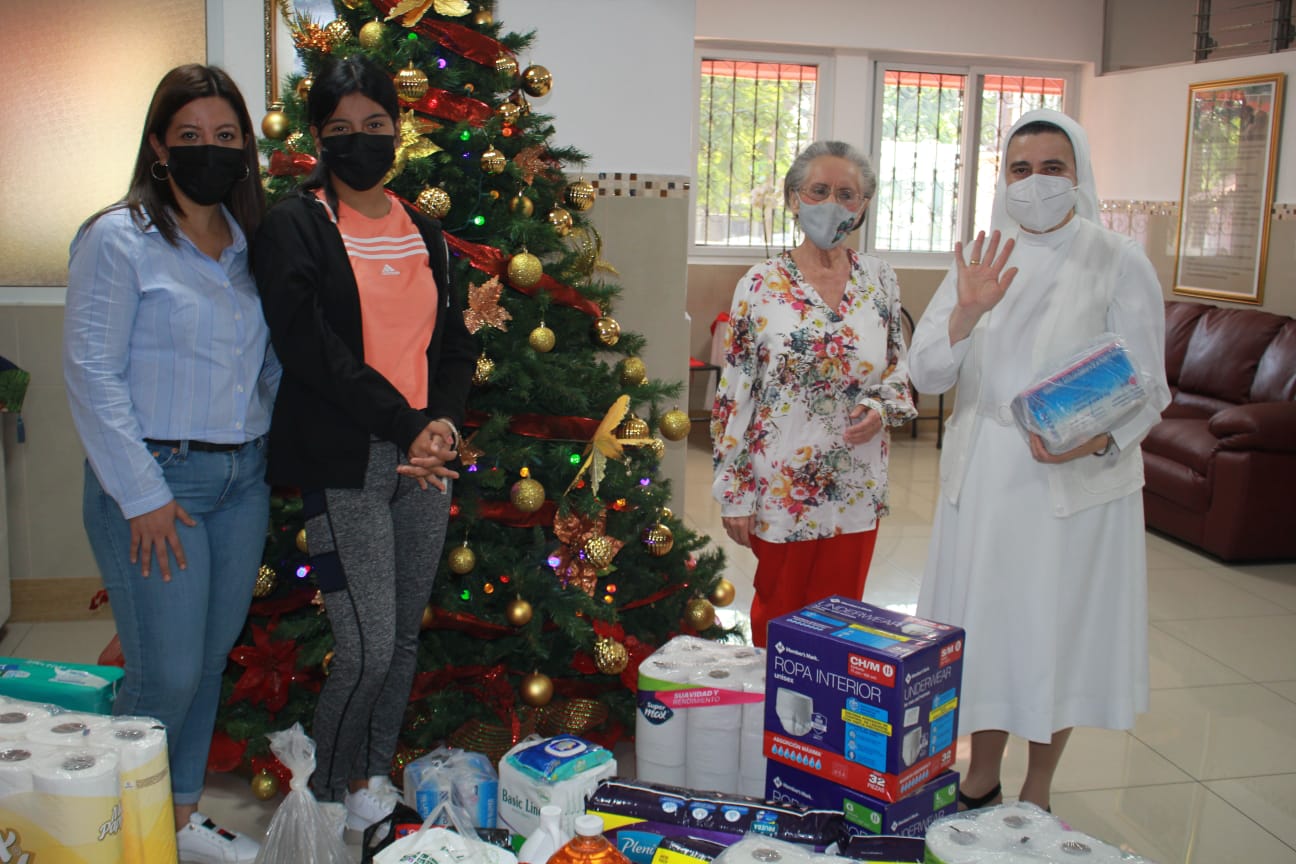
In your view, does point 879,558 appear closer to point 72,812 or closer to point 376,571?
point 376,571

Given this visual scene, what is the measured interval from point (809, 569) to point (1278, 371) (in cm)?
377

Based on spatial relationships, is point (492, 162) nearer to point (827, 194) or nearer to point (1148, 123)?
point (827, 194)

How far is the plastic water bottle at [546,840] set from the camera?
1.63 m

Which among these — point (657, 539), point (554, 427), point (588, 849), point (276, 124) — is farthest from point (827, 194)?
point (588, 849)

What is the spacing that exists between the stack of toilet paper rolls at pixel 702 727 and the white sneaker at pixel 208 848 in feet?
2.73

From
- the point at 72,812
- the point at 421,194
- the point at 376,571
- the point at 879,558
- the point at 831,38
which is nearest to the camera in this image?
the point at 72,812

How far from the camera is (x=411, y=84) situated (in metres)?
2.56

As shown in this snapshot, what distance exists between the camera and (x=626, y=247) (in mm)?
3842

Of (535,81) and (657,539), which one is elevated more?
(535,81)

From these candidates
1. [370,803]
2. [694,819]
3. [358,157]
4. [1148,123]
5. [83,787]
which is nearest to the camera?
[83,787]

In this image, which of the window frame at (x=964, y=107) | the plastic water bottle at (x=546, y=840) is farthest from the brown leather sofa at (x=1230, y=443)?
the plastic water bottle at (x=546, y=840)

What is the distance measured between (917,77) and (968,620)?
244 inches

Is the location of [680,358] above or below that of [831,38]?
below

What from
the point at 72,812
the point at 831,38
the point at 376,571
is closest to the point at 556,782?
the point at 376,571
